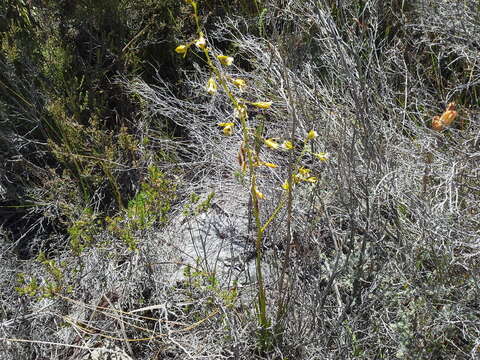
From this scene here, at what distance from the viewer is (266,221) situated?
7.37ft

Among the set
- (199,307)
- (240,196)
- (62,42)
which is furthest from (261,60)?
(199,307)

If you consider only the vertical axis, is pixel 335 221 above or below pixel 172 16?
below

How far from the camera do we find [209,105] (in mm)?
2877

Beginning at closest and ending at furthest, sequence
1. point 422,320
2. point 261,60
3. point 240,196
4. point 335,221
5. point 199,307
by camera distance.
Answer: point 422,320
point 199,307
point 335,221
point 240,196
point 261,60

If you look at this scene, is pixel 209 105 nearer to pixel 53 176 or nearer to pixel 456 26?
pixel 53 176

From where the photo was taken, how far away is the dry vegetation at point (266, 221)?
1895 mm

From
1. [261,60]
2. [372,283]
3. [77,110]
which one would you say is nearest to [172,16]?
[261,60]

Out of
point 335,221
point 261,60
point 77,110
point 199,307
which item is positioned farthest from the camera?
point 261,60

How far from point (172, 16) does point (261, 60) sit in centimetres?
56

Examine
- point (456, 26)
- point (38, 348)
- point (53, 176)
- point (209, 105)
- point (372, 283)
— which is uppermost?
point (456, 26)

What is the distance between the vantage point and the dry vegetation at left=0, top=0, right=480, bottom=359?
1.89 meters

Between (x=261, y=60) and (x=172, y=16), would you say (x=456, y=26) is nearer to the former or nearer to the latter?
(x=261, y=60)

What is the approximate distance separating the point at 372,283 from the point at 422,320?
8.0 inches

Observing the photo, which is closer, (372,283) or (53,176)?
(372,283)
